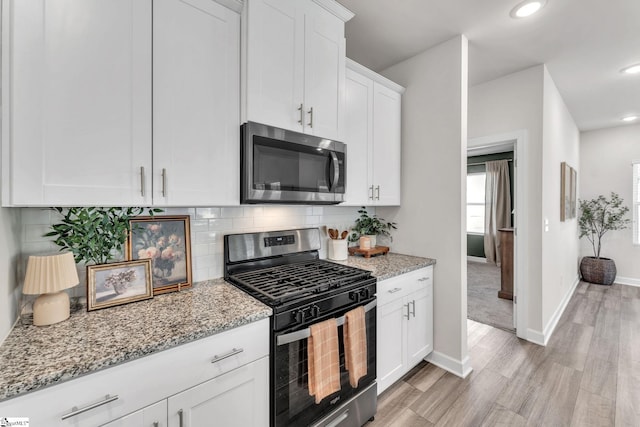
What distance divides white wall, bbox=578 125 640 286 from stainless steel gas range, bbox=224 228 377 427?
602 cm

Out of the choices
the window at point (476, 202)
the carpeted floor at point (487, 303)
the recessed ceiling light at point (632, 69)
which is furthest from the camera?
the window at point (476, 202)

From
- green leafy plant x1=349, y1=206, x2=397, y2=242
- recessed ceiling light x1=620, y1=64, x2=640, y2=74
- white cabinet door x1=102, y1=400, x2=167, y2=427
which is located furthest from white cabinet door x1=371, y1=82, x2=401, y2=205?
recessed ceiling light x1=620, y1=64, x2=640, y2=74

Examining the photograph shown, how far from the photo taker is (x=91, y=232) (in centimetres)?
134

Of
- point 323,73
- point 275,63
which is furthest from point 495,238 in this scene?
point 275,63

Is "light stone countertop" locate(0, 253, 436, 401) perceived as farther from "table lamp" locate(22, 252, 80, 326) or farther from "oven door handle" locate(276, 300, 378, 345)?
"oven door handle" locate(276, 300, 378, 345)

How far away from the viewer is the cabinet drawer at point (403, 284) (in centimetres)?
198

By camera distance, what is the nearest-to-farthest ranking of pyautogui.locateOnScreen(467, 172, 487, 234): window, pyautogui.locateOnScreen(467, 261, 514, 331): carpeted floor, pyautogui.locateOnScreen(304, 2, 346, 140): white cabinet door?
pyautogui.locateOnScreen(304, 2, 346, 140): white cabinet door → pyautogui.locateOnScreen(467, 261, 514, 331): carpeted floor → pyautogui.locateOnScreen(467, 172, 487, 234): window

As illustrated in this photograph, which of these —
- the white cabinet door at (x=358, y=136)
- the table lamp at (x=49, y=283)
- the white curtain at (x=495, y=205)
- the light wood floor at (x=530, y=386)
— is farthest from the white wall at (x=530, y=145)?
the white curtain at (x=495, y=205)

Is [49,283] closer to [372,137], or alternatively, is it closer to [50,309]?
[50,309]

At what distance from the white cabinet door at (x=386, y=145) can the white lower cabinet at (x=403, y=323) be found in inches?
29.8

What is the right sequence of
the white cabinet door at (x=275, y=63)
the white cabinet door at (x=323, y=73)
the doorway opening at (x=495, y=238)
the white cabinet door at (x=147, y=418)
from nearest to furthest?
the white cabinet door at (x=147, y=418)
the white cabinet door at (x=275, y=63)
the white cabinet door at (x=323, y=73)
the doorway opening at (x=495, y=238)

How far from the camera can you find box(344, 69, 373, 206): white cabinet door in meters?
2.23

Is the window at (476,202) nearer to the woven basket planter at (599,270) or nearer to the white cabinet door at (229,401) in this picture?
the woven basket planter at (599,270)

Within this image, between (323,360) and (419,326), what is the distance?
3.87 feet
